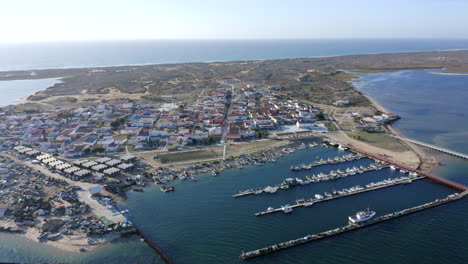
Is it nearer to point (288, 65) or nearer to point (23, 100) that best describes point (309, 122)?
point (23, 100)

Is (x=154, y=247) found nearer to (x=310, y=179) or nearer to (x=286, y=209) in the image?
(x=286, y=209)

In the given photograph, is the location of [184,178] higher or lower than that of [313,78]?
lower

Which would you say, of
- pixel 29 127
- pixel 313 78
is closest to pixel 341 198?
pixel 29 127

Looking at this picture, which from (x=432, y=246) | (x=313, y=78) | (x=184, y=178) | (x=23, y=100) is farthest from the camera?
(x=313, y=78)

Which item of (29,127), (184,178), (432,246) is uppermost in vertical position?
(29,127)

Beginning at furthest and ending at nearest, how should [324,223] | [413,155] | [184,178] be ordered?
[413,155], [184,178], [324,223]

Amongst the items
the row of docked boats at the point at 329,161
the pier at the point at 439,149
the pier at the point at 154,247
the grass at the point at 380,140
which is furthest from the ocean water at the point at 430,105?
the pier at the point at 154,247

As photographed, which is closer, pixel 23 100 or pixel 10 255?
pixel 10 255

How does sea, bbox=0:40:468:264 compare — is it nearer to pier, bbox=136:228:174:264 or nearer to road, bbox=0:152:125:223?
pier, bbox=136:228:174:264
